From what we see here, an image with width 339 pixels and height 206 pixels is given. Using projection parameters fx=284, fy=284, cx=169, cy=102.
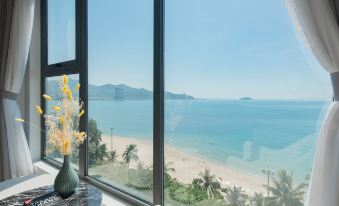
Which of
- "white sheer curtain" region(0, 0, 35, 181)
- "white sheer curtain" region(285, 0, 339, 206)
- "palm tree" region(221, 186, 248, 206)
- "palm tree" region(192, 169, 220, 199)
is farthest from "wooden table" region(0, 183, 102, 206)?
"white sheer curtain" region(0, 0, 35, 181)

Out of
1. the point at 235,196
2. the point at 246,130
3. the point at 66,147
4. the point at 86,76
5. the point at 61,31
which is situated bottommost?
the point at 235,196

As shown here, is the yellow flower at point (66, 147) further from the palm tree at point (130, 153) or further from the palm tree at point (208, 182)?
the palm tree at point (208, 182)

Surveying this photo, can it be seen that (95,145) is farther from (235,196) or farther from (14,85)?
(235,196)

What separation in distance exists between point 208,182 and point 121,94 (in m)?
0.91

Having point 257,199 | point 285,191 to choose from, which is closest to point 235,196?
point 257,199

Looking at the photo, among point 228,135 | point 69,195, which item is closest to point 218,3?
point 228,135

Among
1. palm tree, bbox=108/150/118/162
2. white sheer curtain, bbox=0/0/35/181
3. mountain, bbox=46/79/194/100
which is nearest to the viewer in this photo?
mountain, bbox=46/79/194/100

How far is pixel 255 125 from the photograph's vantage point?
1271 mm

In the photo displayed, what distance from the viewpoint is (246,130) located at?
130 cm

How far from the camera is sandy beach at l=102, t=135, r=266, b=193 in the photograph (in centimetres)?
131

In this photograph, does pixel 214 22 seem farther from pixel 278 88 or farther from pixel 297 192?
pixel 297 192

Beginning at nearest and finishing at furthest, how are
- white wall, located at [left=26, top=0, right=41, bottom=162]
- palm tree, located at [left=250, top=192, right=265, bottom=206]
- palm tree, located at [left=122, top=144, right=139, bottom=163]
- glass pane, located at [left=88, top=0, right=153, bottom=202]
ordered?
1. palm tree, located at [left=250, top=192, right=265, bottom=206]
2. glass pane, located at [left=88, top=0, right=153, bottom=202]
3. palm tree, located at [left=122, top=144, right=139, bottom=163]
4. white wall, located at [left=26, top=0, right=41, bottom=162]

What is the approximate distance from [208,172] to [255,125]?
1.26 feet

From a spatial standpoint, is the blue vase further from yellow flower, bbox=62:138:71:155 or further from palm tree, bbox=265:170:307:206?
palm tree, bbox=265:170:307:206
